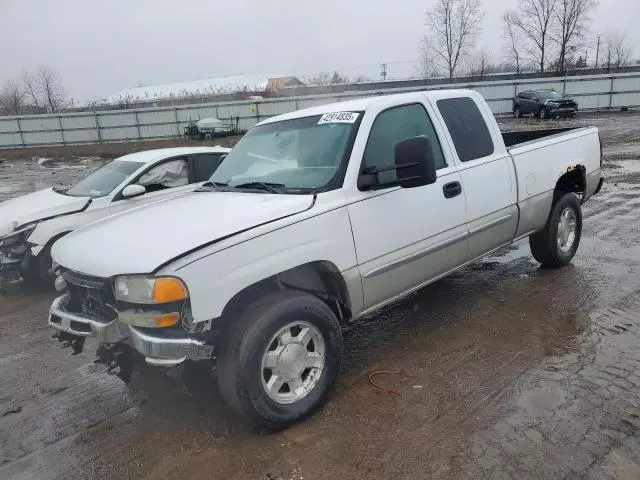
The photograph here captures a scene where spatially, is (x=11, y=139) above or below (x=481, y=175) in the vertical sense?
above

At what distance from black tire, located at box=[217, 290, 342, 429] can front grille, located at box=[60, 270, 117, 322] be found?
73 cm

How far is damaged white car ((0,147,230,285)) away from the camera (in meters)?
6.07

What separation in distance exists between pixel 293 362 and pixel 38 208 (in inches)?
188

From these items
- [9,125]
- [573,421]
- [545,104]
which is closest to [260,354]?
[573,421]

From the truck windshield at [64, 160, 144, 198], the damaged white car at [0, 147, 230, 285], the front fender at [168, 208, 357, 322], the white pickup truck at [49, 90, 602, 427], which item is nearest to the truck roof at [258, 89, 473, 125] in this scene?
the white pickup truck at [49, 90, 602, 427]

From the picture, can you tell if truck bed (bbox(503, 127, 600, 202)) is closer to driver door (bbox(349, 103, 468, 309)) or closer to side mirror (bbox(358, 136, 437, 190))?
driver door (bbox(349, 103, 468, 309))

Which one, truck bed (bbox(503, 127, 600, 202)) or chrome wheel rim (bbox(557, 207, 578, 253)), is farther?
chrome wheel rim (bbox(557, 207, 578, 253))

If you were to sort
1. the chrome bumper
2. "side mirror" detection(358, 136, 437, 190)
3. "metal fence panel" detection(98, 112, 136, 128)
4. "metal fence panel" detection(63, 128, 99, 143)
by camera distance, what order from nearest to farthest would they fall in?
the chrome bumper < "side mirror" detection(358, 136, 437, 190) < "metal fence panel" detection(98, 112, 136, 128) < "metal fence panel" detection(63, 128, 99, 143)

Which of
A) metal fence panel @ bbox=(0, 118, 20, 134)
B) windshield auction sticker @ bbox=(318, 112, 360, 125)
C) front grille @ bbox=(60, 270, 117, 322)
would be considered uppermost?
metal fence panel @ bbox=(0, 118, 20, 134)

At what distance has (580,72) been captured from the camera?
4969 centimetres

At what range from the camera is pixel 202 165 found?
292 inches

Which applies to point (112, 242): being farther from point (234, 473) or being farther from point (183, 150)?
point (183, 150)

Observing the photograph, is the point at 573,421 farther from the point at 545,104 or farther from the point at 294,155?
the point at 545,104

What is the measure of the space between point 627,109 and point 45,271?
119 feet
